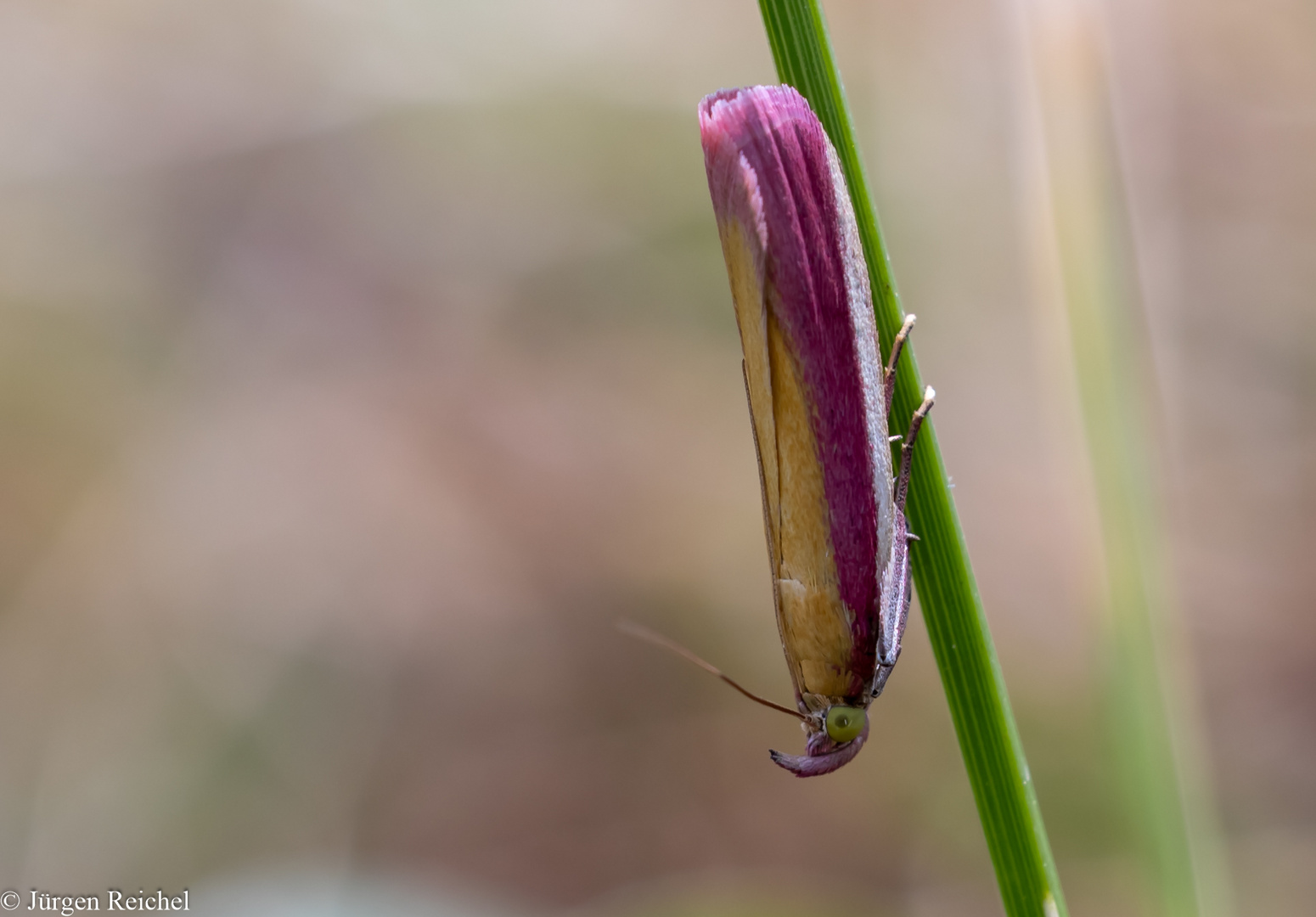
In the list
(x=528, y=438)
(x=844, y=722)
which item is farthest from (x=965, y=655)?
(x=528, y=438)

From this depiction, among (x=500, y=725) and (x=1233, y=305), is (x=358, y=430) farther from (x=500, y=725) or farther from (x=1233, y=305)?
(x=1233, y=305)

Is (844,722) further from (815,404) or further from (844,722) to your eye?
(815,404)

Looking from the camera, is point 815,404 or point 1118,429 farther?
point 1118,429

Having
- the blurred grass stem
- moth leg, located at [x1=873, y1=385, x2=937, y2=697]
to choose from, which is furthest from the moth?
the blurred grass stem

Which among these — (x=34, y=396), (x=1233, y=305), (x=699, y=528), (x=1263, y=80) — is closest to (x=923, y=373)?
(x=699, y=528)

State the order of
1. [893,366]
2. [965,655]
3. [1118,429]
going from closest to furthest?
[965,655], [893,366], [1118,429]

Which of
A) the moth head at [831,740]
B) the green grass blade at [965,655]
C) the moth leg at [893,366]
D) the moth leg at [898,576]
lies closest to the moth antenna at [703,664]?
the moth head at [831,740]

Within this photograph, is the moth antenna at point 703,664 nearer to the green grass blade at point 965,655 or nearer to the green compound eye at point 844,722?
the green compound eye at point 844,722
